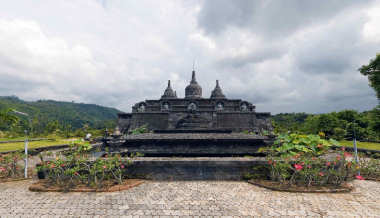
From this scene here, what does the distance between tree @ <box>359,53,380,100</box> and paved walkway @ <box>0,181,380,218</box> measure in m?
15.3

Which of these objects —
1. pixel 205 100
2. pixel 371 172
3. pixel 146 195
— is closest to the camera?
pixel 146 195

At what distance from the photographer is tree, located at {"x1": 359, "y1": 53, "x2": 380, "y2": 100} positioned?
16.1 metres

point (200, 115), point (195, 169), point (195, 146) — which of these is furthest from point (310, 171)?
point (200, 115)

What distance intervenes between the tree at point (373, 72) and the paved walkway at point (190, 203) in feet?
50.2

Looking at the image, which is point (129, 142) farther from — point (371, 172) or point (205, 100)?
point (205, 100)

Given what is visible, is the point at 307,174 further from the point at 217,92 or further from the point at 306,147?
the point at 217,92

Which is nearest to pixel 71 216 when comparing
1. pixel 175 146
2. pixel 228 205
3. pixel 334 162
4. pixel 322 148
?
pixel 228 205

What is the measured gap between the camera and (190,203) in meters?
5.35

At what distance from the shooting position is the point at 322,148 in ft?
27.5

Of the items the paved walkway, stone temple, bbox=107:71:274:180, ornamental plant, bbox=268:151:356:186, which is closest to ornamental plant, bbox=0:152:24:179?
the paved walkway

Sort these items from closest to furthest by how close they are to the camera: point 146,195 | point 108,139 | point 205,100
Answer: point 146,195 → point 108,139 → point 205,100

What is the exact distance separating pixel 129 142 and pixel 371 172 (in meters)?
13.3

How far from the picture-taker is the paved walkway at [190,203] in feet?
15.9

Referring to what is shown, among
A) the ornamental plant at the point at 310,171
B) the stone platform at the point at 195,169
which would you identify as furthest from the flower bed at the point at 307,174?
the stone platform at the point at 195,169
